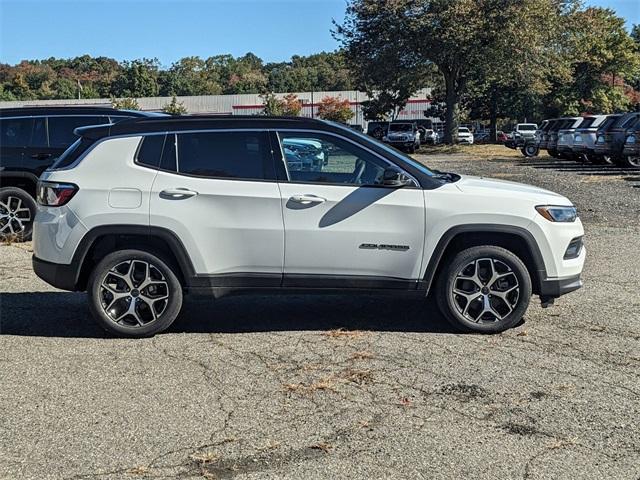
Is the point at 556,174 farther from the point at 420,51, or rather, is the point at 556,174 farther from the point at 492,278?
the point at 420,51

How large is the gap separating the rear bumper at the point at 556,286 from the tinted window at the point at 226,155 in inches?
96.9

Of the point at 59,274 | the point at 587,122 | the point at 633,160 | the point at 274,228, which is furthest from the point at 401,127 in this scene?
the point at 59,274

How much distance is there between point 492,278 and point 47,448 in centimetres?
371

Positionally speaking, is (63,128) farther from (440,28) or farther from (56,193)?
(440,28)

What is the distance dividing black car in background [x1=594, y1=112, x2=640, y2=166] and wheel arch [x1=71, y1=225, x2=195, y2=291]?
63.6 feet

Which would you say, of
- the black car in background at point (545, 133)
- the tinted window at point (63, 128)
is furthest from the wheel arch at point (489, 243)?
the black car in background at point (545, 133)

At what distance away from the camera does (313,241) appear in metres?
6.17

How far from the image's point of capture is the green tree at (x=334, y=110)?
241 ft

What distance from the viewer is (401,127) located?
4672cm

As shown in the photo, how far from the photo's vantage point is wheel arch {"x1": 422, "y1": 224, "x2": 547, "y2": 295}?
6.18 m

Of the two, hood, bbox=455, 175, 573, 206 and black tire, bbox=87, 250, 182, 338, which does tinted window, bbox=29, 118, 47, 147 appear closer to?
black tire, bbox=87, 250, 182, 338

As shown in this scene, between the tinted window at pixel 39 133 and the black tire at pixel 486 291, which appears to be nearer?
the black tire at pixel 486 291

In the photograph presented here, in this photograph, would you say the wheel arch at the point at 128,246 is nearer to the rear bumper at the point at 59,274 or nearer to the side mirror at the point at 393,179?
the rear bumper at the point at 59,274

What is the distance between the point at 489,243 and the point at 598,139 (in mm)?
19738
